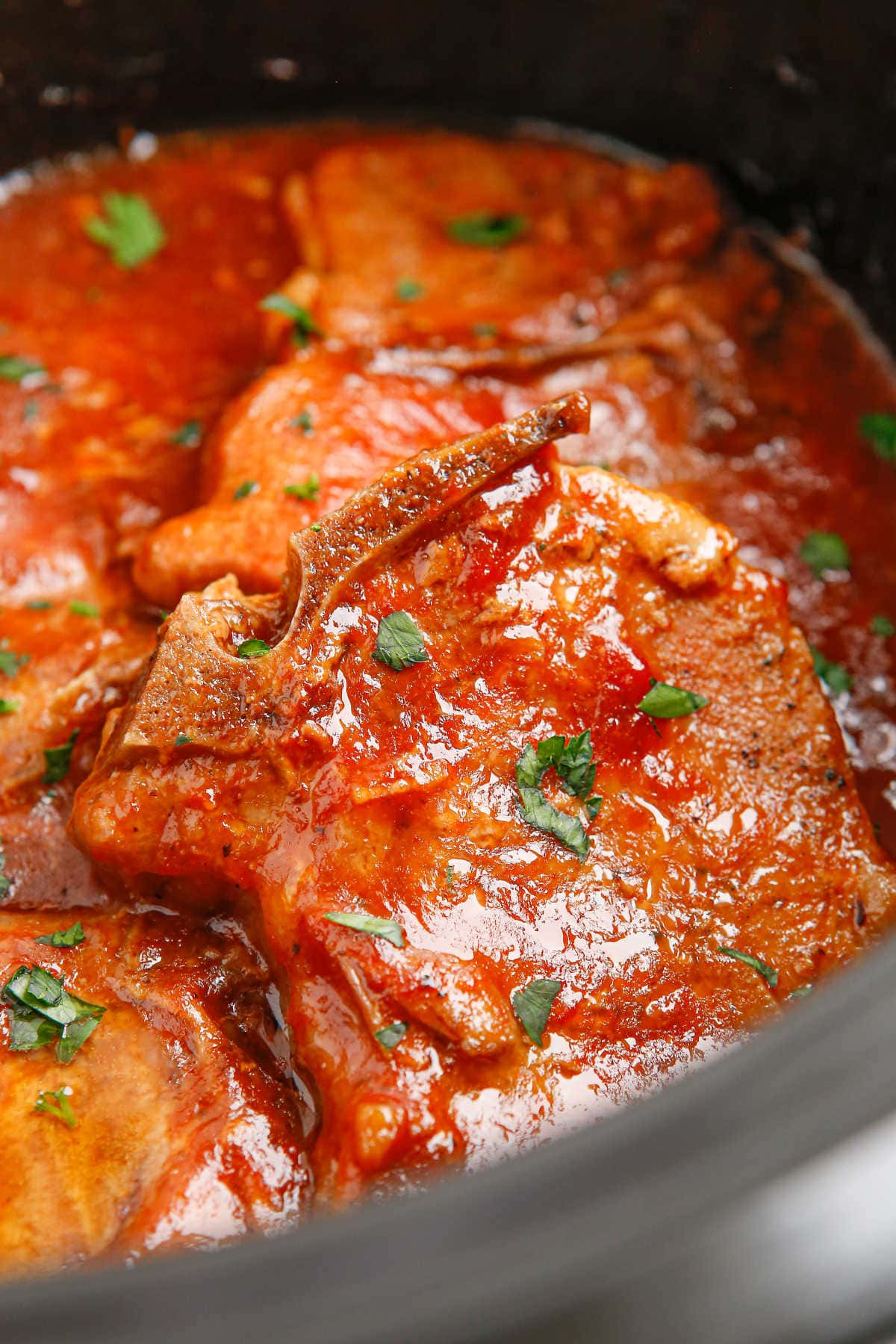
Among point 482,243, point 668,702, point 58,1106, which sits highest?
point 482,243

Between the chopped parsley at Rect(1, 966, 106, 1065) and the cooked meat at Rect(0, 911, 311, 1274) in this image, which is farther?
→ the chopped parsley at Rect(1, 966, 106, 1065)

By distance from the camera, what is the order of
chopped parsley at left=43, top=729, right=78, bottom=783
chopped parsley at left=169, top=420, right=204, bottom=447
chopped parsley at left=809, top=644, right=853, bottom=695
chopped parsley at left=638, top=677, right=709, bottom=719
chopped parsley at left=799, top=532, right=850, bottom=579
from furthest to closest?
chopped parsley at left=169, top=420, right=204, bottom=447
chopped parsley at left=799, top=532, right=850, bottom=579
chopped parsley at left=809, top=644, right=853, bottom=695
chopped parsley at left=43, top=729, right=78, bottom=783
chopped parsley at left=638, top=677, right=709, bottom=719

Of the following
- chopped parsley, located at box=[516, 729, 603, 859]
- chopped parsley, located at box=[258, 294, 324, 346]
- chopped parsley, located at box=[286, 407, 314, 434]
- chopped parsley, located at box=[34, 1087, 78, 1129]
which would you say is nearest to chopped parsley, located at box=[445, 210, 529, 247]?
chopped parsley, located at box=[258, 294, 324, 346]

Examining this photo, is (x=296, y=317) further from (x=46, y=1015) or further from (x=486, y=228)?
(x=46, y=1015)

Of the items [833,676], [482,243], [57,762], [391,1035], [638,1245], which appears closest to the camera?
[638,1245]

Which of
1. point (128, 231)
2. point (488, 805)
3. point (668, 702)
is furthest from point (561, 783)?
point (128, 231)

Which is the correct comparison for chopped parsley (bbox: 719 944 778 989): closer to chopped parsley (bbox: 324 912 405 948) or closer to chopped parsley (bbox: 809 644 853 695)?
chopped parsley (bbox: 324 912 405 948)
